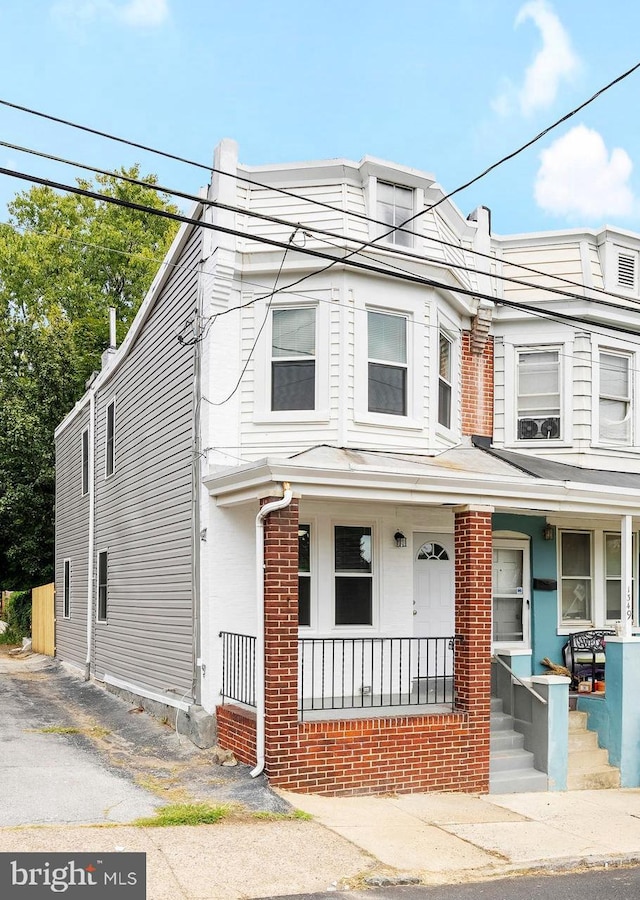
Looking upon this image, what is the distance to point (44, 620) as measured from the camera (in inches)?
941

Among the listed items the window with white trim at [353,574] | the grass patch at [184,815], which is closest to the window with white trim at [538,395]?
the window with white trim at [353,574]

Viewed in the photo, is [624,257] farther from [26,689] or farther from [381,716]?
[26,689]

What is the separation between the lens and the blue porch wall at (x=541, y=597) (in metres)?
13.7

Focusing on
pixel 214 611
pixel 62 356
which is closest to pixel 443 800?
pixel 214 611

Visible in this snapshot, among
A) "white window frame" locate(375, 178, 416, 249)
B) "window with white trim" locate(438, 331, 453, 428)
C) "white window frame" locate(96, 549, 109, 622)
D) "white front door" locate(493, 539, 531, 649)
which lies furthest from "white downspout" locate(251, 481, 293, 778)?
"white window frame" locate(96, 549, 109, 622)

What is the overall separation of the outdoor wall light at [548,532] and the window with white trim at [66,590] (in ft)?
38.2

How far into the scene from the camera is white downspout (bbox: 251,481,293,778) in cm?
943

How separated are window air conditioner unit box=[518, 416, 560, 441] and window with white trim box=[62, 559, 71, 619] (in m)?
11.5

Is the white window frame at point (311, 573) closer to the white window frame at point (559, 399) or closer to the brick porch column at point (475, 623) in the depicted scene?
the brick porch column at point (475, 623)

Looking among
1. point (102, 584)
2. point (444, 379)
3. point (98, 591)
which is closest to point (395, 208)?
point (444, 379)

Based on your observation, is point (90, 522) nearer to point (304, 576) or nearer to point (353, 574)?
point (304, 576)

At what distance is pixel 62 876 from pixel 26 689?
11.3m

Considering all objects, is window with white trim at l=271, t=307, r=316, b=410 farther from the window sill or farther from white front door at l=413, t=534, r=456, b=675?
white front door at l=413, t=534, r=456, b=675

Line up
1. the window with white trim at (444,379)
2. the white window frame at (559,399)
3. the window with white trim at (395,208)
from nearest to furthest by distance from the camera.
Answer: the window with white trim at (395,208) → the window with white trim at (444,379) → the white window frame at (559,399)
